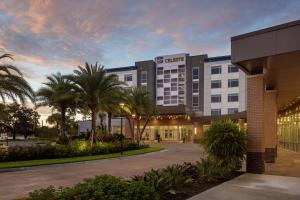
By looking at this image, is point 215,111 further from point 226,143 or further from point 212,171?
point 212,171

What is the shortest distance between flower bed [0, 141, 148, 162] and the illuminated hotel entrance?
36.9 metres

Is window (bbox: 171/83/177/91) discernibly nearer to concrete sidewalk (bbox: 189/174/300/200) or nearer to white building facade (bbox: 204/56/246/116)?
white building facade (bbox: 204/56/246/116)

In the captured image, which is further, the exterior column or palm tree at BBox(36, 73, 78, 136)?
palm tree at BBox(36, 73, 78, 136)

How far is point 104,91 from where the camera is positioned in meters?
30.4

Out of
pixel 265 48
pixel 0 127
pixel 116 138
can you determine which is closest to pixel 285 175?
pixel 265 48

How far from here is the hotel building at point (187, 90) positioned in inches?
2598

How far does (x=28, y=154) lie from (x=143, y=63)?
200 ft

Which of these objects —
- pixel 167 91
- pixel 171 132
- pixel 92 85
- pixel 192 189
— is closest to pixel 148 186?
pixel 192 189

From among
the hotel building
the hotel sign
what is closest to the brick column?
the hotel building

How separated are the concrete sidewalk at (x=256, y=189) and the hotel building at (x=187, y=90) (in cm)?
4796

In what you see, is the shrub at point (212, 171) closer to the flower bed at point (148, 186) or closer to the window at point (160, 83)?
the flower bed at point (148, 186)

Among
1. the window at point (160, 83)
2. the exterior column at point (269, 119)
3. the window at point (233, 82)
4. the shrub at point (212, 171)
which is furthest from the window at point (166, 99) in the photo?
the shrub at point (212, 171)

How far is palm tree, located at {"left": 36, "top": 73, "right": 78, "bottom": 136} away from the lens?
29844 mm

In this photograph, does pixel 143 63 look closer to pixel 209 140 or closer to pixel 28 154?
pixel 28 154
